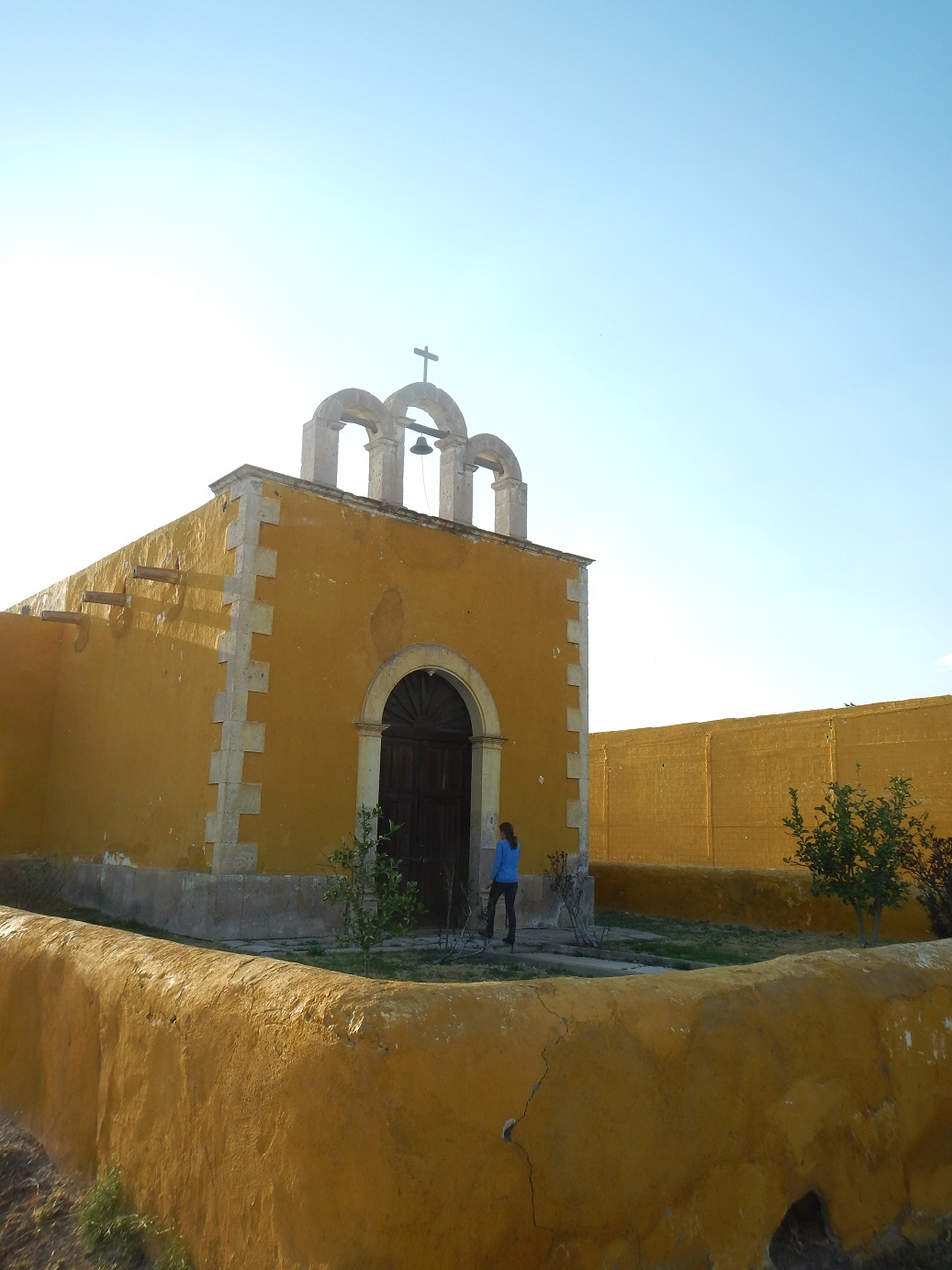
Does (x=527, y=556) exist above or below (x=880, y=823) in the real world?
above

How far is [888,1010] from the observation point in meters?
3.48

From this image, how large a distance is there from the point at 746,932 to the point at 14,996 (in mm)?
7887

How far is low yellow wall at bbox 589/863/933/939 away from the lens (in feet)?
31.2

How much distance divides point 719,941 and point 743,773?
21.4 ft

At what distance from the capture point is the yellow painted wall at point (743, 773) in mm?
13000

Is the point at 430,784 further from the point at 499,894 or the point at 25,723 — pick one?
the point at 25,723

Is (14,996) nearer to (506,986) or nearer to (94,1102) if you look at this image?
(94,1102)

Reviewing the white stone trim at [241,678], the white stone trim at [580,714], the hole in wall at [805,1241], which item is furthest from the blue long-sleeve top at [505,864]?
the hole in wall at [805,1241]

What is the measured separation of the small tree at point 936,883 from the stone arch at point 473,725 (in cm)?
404

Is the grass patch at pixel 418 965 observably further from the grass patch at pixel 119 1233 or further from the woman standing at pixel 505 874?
the grass patch at pixel 119 1233

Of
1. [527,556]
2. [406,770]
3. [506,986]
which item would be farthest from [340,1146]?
[527,556]

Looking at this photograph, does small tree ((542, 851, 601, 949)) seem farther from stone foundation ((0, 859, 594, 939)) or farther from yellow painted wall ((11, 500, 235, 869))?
yellow painted wall ((11, 500, 235, 869))

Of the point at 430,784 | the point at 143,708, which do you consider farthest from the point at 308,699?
the point at 143,708

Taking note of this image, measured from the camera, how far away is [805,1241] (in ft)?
9.79
